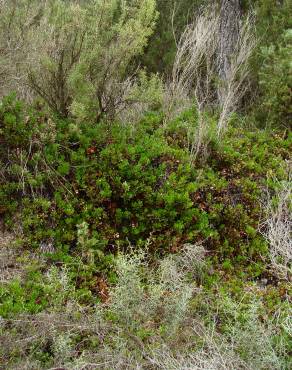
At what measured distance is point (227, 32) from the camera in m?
8.45

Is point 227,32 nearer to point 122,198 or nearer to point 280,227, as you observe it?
point 122,198

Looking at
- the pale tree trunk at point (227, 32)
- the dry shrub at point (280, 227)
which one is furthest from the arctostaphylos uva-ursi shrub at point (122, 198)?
the pale tree trunk at point (227, 32)

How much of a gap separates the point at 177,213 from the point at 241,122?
3019 millimetres

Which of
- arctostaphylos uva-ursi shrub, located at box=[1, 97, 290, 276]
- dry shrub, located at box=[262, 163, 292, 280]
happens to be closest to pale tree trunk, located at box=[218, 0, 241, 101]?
dry shrub, located at box=[262, 163, 292, 280]

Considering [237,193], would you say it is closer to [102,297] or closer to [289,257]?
[289,257]

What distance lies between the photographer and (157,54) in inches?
389

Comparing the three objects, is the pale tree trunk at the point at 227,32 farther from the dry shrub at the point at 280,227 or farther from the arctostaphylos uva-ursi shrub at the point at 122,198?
the arctostaphylos uva-ursi shrub at the point at 122,198

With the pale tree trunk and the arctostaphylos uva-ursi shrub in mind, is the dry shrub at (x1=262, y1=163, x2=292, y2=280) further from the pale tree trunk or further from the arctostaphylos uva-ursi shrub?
the pale tree trunk

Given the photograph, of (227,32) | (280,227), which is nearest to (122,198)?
(280,227)

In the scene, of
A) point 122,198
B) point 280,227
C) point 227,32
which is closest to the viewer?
point 280,227

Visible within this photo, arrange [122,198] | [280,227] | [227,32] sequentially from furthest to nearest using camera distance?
[227,32]
[122,198]
[280,227]

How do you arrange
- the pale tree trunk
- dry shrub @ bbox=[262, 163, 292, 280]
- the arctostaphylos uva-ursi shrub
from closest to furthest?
dry shrub @ bbox=[262, 163, 292, 280] < the arctostaphylos uva-ursi shrub < the pale tree trunk

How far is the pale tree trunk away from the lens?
27.3 feet

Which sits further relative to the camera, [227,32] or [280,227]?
[227,32]
